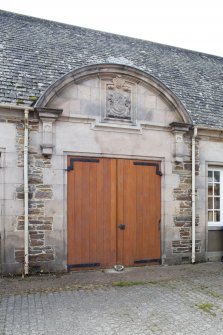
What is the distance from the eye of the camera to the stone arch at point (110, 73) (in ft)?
23.3

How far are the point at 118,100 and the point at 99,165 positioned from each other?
1.70m

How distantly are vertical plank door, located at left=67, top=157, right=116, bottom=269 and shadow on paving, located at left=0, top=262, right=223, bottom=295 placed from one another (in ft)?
1.24

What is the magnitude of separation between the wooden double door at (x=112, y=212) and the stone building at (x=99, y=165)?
0.08 feet

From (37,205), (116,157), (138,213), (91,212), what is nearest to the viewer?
(37,205)

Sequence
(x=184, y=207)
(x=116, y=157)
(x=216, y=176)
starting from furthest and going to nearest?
(x=216, y=176) → (x=184, y=207) → (x=116, y=157)

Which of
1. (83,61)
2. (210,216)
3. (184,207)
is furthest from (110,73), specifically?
(210,216)

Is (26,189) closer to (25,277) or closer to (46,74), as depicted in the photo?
(25,277)

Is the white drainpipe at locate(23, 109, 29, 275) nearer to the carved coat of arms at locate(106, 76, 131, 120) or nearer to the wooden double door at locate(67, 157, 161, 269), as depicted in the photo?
the wooden double door at locate(67, 157, 161, 269)

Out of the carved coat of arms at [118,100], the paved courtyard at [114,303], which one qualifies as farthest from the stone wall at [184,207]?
the carved coat of arms at [118,100]

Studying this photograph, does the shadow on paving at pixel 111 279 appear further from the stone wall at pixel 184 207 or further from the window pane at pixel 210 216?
the window pane at pixel 210 216

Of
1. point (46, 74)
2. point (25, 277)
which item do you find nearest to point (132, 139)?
point (46, 74)

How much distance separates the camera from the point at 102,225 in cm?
756

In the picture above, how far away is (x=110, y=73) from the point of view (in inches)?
304

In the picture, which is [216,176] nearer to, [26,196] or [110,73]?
[110,73]
